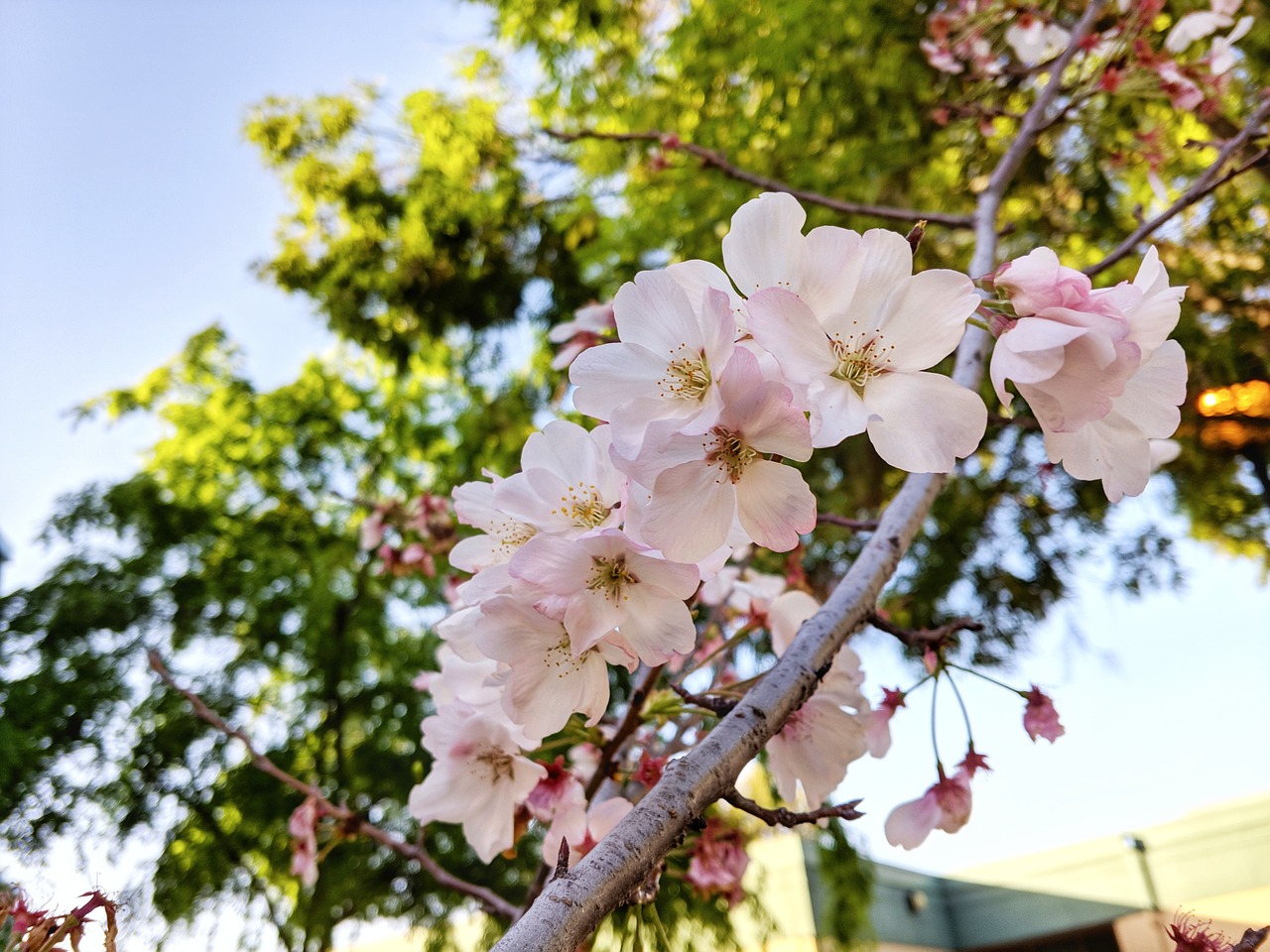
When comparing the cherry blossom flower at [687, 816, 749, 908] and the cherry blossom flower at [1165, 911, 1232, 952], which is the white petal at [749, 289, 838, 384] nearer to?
the cherry blossom flower at [1165, 911, 1232, 952]

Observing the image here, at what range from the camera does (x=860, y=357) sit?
1.69ft

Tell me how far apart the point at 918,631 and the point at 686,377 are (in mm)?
401

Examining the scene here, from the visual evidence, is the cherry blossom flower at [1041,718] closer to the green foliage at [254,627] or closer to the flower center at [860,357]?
the flower center at [860,357]

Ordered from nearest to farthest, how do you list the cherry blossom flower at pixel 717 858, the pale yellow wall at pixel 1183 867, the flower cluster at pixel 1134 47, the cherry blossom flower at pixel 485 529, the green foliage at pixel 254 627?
the cherry blossom flower at pixel 485 529 → the cherry blossom flower at pixel 717 858 → the flower cluster at pixel 1134 47 → the green foliage at pixel 254 627 → the pale yellow wall at pixel 1183 867

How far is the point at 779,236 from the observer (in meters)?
0.54

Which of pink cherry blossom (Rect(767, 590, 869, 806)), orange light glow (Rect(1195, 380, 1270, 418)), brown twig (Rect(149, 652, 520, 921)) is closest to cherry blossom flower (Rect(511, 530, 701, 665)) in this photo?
pink cherry blossom (Rect(767, 590, 869, 806))

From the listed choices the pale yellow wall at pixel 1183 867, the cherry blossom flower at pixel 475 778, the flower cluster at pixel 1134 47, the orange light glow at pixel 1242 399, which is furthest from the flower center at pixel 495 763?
the pale yellow wall at pixel 1183 867

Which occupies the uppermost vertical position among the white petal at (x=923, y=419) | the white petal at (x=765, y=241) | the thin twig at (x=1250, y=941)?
the white petal at (x=765, y=241)

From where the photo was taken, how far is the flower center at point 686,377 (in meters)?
0.54

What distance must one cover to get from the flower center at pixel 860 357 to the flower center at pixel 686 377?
0.08 m

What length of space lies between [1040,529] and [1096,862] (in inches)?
265

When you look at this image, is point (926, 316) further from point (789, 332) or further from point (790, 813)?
point (790, 813)

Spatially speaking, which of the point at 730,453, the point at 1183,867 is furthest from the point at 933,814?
the point at 1183,867

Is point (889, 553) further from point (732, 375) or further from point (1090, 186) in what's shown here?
point (1090, 186)
